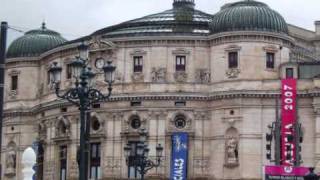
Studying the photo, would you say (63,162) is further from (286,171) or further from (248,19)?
(286,171)

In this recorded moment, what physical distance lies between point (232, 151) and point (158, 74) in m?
8.83

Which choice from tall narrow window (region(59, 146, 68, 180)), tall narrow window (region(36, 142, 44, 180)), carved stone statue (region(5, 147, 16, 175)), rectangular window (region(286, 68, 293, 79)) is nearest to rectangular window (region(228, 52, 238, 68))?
rectangular window (region(286, 68, 293, 79))

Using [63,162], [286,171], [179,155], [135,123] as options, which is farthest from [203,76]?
[286,171]

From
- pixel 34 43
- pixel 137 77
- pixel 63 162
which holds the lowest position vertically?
pixel 63 162

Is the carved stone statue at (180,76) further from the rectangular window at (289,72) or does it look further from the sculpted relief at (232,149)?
the rectangular window at (289,72)

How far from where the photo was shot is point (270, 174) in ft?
137

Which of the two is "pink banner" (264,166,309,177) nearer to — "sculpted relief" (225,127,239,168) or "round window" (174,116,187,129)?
"sculpted relief" (225,127,239,168)

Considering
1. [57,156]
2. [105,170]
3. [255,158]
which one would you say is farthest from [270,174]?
[57,156]

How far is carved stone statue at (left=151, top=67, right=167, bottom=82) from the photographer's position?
75.9m

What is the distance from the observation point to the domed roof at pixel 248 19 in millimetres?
74750

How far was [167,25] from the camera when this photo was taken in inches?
3086

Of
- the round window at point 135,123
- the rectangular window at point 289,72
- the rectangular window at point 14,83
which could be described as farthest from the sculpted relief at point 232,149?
the rectangular window at point 14,83

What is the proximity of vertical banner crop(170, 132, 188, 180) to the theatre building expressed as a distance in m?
0.23

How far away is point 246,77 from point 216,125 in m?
4.42
